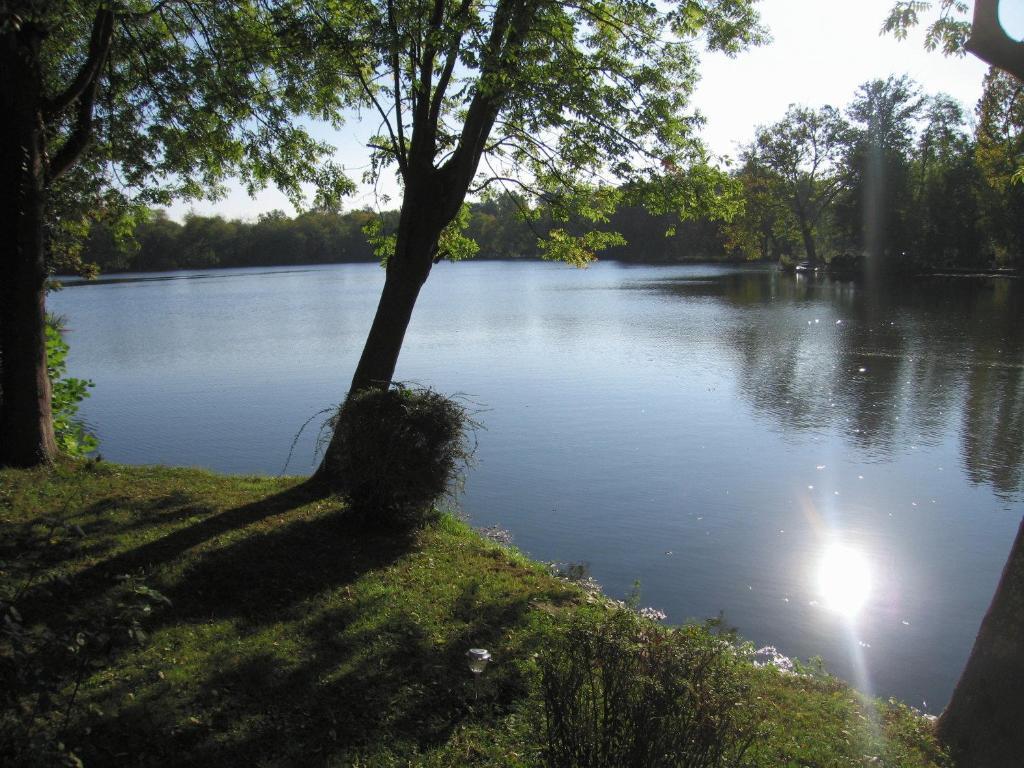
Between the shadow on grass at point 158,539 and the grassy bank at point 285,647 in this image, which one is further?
the shadow on grass at point 158,539

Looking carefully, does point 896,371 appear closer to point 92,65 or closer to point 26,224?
point 92,65

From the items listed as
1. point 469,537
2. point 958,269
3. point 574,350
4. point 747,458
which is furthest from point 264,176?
point 958,269

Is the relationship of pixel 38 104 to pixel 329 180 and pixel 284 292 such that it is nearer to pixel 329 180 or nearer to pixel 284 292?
pixel 329 180

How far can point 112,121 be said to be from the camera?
997 cm

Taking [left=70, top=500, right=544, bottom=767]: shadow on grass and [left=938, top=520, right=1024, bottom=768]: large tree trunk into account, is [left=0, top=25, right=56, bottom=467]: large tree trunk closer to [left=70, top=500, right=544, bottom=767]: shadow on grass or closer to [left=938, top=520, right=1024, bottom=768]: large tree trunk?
[left=70, top=500, right=544, bottom=767]: shadow on grass

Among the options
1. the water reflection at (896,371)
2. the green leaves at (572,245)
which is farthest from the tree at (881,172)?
the green leaves at (572,245)

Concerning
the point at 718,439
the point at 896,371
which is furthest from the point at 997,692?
the point at 896,371

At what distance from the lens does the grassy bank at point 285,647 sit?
3.49m

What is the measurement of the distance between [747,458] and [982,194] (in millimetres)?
45316

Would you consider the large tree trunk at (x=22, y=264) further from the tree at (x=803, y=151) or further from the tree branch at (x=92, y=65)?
the tree at (x=803, y=151)

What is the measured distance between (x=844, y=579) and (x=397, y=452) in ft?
16.8

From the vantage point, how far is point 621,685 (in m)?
2.98

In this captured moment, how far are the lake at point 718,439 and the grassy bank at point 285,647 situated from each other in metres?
1.99

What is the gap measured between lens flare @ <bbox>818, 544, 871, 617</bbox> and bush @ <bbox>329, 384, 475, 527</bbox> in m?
4.11
